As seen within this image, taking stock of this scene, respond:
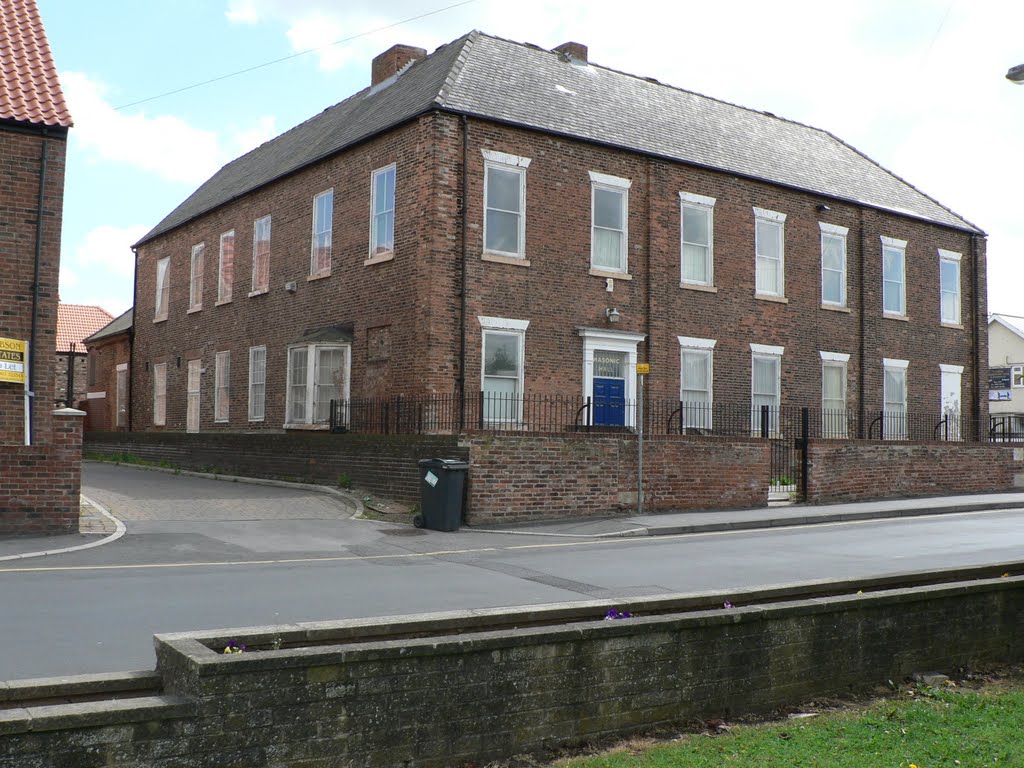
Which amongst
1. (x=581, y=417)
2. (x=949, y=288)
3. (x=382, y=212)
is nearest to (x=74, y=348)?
(x=382, y=212)

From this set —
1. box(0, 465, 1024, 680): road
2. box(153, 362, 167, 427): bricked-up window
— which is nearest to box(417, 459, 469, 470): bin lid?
box(0, 465, 1024, 680): road

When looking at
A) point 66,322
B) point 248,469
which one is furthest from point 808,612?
point 66,322

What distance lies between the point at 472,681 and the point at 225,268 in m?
25.7

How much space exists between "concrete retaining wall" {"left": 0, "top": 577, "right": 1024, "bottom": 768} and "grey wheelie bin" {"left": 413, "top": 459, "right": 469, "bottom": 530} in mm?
9793

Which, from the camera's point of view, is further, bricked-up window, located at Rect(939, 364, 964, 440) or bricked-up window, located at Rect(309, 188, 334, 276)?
bricked-up window, located at Rect(939, 364, 964, 440)

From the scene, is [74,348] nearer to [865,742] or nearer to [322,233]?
Result: [322,233]

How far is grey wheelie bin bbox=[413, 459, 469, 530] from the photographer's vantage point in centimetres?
1653

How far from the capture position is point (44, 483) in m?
14.2

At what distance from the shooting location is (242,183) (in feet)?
98.4

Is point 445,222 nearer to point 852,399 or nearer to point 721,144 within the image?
point 721,144

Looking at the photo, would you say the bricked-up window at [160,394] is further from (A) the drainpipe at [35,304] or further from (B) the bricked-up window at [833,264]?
(B) the bricked-up window at [833,264]

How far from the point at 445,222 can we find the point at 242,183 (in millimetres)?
Answer: 11748

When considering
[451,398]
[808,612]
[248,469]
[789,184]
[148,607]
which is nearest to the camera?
[808,612]

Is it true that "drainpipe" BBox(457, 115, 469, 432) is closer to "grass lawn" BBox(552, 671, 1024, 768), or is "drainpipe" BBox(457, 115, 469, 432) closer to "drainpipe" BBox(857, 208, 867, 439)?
"drainpipe" BBox(857, 208, 867, 439)
